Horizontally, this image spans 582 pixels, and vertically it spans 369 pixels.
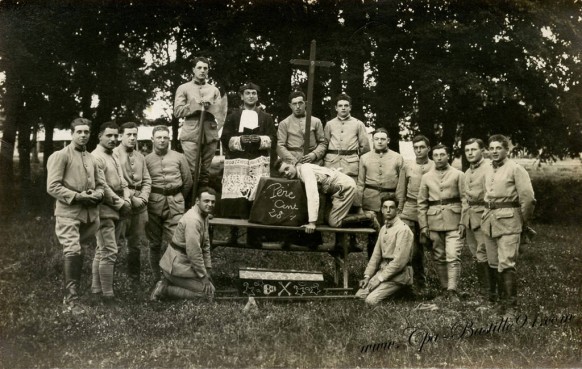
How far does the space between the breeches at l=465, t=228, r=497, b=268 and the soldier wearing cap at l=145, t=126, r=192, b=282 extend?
12.7 feet

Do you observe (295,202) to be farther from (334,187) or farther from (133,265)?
(133,265)

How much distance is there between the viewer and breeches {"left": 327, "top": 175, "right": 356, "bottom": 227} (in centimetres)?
727

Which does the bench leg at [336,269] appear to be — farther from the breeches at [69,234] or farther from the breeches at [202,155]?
A: the breeches at [69,234]

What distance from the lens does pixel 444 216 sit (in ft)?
23.0

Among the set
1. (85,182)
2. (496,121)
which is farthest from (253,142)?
(496,121)

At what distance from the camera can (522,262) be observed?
33.4 ft

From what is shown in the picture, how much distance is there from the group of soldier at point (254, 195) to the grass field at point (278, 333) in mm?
388

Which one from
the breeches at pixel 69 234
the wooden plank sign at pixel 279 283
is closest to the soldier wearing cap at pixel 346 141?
the wooden plank sign at pixel 279 283

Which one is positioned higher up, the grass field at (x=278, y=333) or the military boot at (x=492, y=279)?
the military boot at (x=492, y=279)

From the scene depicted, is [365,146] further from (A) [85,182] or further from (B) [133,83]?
(B) [133,83]

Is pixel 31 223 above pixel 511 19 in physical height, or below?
below

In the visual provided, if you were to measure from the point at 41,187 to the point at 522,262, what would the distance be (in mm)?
15520

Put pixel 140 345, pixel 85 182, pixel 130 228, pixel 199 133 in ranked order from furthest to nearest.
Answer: pixel 199 133
pixel 130 228
pixel 85 182
pixel 140 345

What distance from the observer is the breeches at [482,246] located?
6754 mm
